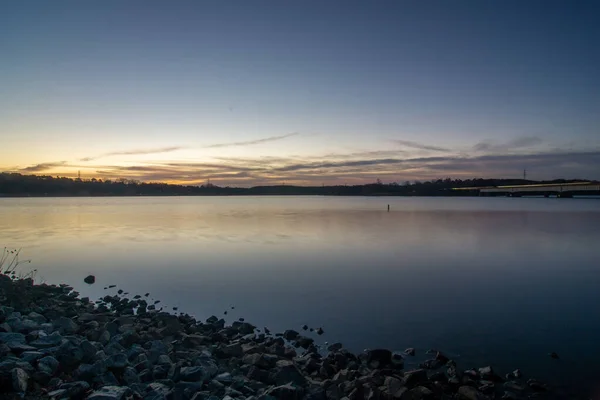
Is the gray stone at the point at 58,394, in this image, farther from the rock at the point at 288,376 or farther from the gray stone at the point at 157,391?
the rock at the point at 288,376

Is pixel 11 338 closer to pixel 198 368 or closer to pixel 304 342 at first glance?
pixel 198 368

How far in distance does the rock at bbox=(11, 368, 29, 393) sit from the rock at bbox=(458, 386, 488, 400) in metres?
5.93

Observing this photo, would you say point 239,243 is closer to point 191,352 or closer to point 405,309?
point 405,309

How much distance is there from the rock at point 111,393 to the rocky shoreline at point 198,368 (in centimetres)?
1

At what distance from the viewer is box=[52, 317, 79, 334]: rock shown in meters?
7.61

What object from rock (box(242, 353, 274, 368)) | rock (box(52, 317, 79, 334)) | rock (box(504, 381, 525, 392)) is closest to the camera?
rock (box(504, 381, 525, 392))

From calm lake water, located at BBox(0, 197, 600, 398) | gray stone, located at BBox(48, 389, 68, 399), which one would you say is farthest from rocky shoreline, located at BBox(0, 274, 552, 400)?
calm lake water, located at BBox(0, 197, 600, 398)

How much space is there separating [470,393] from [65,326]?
6988 millimetres

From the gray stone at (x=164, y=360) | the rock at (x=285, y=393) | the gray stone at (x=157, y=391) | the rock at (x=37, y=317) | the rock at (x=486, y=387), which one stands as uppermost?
the rock at (x=37, y=317)

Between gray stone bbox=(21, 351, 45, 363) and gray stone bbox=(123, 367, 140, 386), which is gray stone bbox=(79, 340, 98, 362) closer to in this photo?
gray stone bbox=(21, 351, 45, 363)

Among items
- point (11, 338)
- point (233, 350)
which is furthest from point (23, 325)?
point (233, 350)

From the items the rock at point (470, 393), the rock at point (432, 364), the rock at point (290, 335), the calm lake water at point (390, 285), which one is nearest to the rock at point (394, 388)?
the rock at point (470, 393)

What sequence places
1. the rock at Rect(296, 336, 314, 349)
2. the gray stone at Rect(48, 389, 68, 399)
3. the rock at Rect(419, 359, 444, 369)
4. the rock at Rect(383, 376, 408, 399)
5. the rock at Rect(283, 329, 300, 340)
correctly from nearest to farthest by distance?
the gray stone at Rect(48, 389, 68, 399) < the rock at Rect(383, 376, 408, 399) < the rock at Rect(419, 359, 444, 369) < the rock at Rect(296, 336, 314, 349) < the rock at Rect(283, 329, 300, 340)

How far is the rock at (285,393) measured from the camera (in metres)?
5.68
